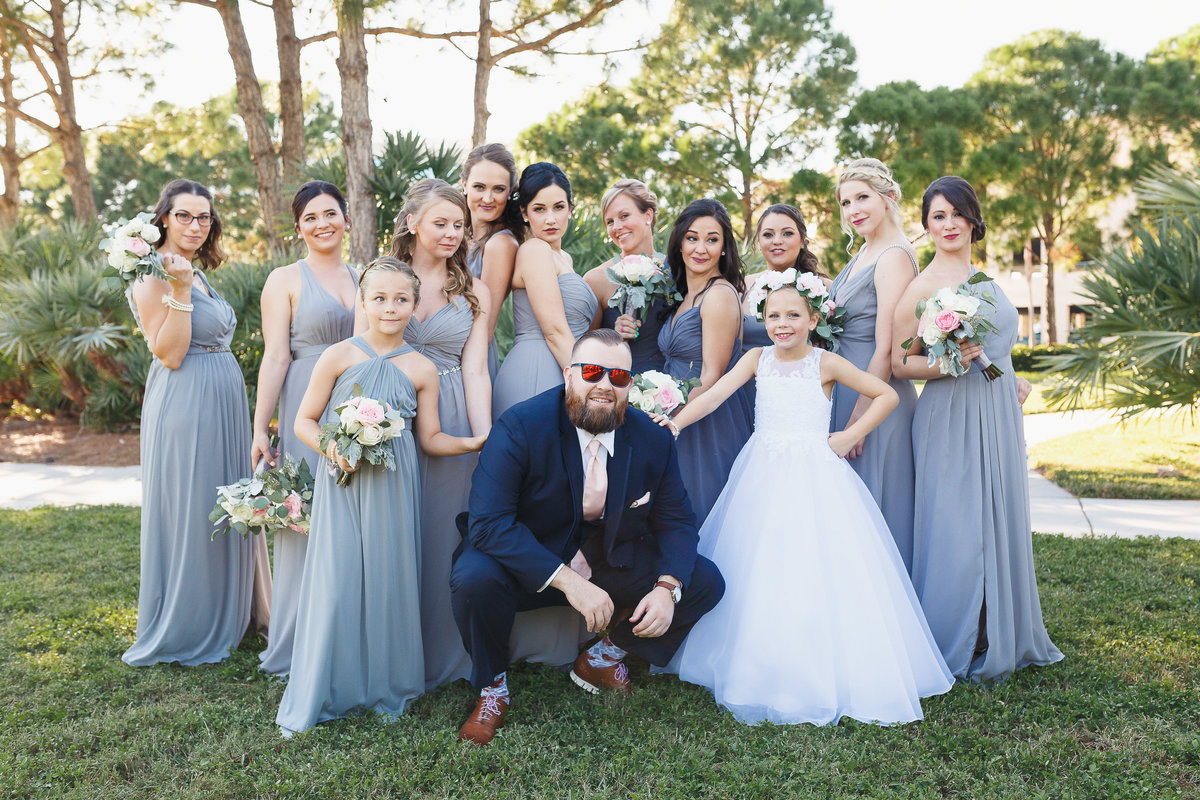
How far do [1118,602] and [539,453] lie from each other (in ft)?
12.4

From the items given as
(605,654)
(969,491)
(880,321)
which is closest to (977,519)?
(969,491)

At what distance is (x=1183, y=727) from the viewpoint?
3590 mm

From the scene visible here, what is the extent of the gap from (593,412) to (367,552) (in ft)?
3.70

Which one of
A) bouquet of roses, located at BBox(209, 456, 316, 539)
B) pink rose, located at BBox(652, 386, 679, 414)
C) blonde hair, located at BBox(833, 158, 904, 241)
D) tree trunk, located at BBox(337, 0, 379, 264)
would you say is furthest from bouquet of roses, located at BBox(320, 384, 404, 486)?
tree trunk, located at BBox(337, 0, 379, 264)

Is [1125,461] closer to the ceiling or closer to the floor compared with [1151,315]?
closer to the floor

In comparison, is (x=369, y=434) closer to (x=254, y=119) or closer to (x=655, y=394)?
(x=655, y=394)

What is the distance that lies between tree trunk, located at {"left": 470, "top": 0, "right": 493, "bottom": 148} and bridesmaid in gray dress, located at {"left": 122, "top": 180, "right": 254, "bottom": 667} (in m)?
8.71

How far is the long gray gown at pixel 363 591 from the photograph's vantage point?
12.0 feet

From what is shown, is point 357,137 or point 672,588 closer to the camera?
point 672,588

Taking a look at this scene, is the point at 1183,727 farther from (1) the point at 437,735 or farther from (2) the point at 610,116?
(2) the point at 610,116

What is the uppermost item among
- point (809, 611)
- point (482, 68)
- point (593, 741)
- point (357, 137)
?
point (482, 68)

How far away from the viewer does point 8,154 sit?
55.5 feet

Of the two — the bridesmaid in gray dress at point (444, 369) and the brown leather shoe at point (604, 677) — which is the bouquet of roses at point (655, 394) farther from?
the brown leather shoe at point (604, 677)

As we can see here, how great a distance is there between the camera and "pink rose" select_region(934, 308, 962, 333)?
12.5 ft
